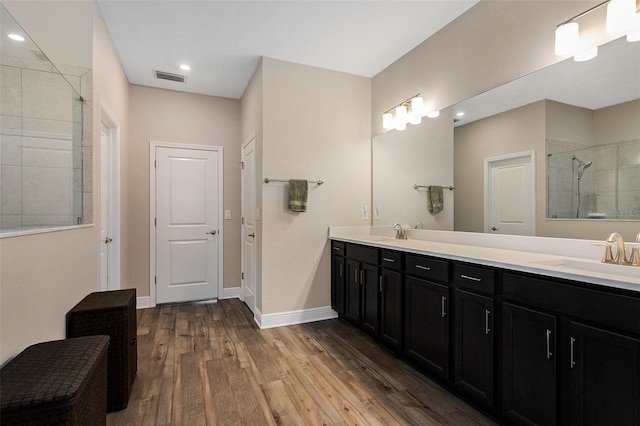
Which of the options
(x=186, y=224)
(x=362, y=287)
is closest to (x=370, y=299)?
(x=362, y=287)

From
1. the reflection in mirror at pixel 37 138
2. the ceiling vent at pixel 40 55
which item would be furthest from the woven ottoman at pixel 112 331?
the ceiling vent at pixel 40 55

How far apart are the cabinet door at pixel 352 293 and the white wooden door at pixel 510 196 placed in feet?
4.01

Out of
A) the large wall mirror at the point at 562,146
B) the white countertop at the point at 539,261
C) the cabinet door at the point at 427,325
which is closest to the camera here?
the white countertop at the point at 539,261

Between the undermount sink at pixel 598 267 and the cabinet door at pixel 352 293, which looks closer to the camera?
the undermount sink at pixel 598 267

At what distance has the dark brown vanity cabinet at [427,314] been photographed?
1.99 m

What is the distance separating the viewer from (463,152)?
8.50 feet

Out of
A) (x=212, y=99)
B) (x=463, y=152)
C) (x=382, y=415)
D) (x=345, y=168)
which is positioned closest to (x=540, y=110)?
(x=463, y=152)

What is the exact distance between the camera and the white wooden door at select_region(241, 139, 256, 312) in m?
3.53

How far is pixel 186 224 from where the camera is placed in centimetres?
404

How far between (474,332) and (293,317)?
6.36 ft

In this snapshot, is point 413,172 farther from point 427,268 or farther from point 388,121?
point 427,268

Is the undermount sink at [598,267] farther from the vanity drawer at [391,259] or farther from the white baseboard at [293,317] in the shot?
the white baseboard at [293,317]

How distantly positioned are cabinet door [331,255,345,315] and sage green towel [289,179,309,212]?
68 centimetres

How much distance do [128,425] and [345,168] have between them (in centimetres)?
282
